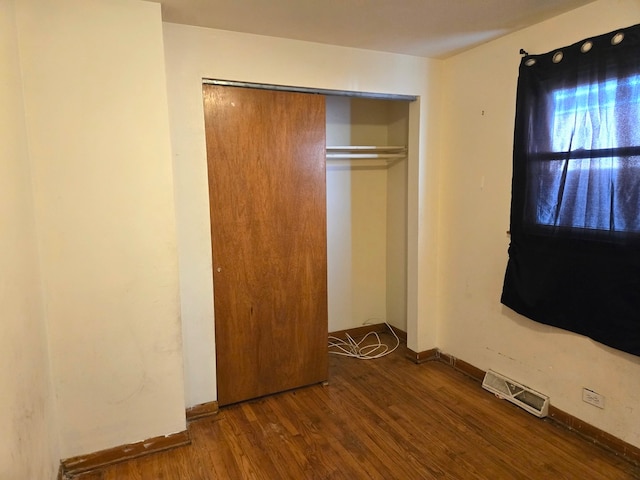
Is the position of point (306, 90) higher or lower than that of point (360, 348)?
higher

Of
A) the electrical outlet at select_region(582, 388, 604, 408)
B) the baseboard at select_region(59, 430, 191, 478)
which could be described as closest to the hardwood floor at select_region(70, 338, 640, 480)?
the baseboard at select_region(59, 430, 191, 478)

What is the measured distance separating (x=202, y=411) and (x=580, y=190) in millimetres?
2583

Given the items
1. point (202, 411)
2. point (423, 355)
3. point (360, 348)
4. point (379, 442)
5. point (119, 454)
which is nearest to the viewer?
point (119, 454)

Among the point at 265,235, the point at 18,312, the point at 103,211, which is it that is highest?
the point at 103,211

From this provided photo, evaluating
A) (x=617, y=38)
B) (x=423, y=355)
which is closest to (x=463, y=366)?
(x=423, y=355)

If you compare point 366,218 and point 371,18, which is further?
point 366,218

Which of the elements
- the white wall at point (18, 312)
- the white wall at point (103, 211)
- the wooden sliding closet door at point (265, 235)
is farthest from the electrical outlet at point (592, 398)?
the white wall at point (18, 312)

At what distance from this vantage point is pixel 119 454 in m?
2.18

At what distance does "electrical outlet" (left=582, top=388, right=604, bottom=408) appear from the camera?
2.23 m

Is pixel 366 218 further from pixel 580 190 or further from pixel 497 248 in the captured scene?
pixel 580 190

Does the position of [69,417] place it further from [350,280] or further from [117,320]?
[350,280]

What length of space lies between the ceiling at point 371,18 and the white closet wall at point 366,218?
0.87m

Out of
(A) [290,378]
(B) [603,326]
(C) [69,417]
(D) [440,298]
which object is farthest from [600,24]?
(C) [69,417]

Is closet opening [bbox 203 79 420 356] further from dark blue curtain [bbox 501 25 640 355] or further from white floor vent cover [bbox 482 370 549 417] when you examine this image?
dark blue curtain [bbox 501 25 640 355]
